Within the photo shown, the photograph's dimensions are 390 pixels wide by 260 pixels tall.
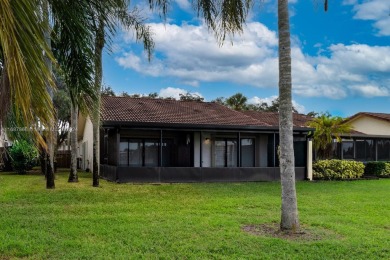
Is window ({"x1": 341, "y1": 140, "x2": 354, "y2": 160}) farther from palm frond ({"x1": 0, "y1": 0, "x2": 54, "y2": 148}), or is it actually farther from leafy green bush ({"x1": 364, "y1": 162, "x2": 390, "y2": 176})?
palm frond ({"x1": 0, "y1": 0, "x2": 54, "y2": 148})

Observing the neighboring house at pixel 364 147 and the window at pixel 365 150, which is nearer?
the neighboring house at pixel 364 147

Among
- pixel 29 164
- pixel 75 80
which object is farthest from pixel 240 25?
pixel 29 164

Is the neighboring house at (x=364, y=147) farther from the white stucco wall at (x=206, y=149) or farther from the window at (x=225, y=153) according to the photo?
the white stucco wall at (x=206, y=149)

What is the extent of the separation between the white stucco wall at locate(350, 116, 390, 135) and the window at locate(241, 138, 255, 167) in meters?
12.8

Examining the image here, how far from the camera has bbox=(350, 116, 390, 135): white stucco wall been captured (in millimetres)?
30422

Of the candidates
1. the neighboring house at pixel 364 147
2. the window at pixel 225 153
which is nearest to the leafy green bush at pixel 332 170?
the neighboring house at pixel 364 147

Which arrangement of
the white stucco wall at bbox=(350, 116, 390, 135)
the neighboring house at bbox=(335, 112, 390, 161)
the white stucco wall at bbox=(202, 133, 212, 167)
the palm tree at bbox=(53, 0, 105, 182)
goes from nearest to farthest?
the palm tree at bbox=(53, 0, 105, 182), the white stucco wall at bbox=(202, 133, 212, 167), the neighboring house at bbox=(335, 112, 390, 161), the white stucco wall at bbox=(350, 116, 390, 135)

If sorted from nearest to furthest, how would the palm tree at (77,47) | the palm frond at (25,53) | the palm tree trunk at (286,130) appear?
the palm frond at (25,53), the palm tree at (77,47), the palm tree trunk at (286,130)

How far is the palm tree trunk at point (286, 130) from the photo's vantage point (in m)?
8.23

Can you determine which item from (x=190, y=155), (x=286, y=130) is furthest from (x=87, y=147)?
(x=286, y=130)

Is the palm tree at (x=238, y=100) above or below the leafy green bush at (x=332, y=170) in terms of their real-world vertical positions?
above

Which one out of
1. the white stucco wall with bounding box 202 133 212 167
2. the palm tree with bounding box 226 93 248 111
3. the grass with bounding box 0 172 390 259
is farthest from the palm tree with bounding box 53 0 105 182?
the palm tree with bounding box 226 93 248 111

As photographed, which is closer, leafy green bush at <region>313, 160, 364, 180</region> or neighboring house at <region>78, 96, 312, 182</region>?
neighboring house at <region>78, 96, 312, 182</region>

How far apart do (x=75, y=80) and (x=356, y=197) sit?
11561mm
